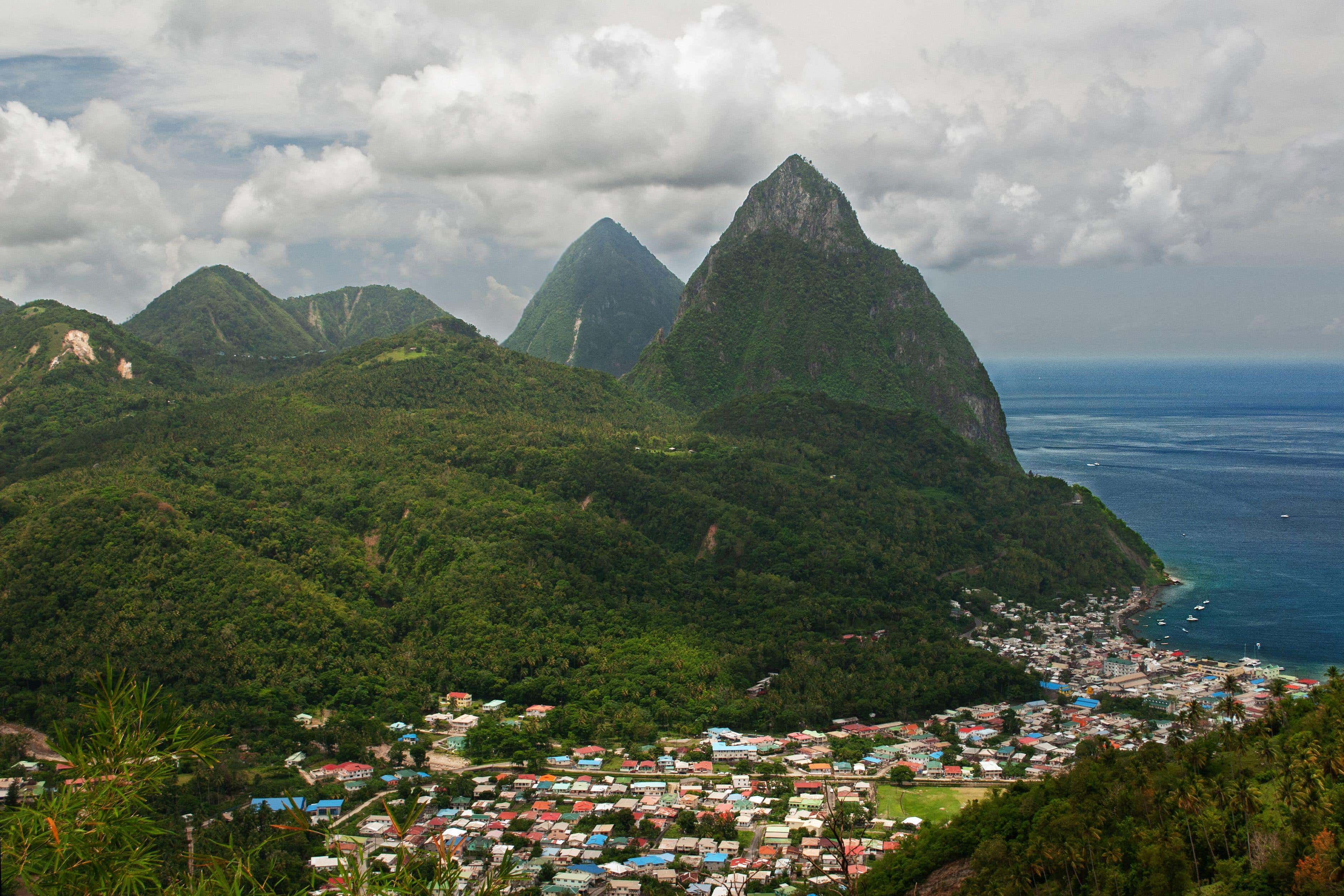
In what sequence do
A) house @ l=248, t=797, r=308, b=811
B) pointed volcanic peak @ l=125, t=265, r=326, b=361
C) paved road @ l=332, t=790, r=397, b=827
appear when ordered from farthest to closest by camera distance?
pointed volcanic peak @ l=125, t=265, r=326, b=361 → house @ l=248, t=797, r=308, b=811 → paved road @ l=332, t=790, r=397, b=827

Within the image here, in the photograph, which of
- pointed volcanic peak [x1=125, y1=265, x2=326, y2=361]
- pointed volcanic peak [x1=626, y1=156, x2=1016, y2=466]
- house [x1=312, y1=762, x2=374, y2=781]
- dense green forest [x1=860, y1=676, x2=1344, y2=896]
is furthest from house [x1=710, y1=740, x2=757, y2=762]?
pointed volcanic peak [x1=125, y1=265, x2=326, y2=361]

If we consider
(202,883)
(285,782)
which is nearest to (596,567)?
(285,782)

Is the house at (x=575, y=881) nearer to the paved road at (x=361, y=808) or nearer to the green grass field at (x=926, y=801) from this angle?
the paved road at (x=361, y=808)

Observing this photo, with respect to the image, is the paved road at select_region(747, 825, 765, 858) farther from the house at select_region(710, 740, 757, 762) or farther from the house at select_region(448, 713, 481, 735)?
the house at select_region(448, 713, 481, 735)

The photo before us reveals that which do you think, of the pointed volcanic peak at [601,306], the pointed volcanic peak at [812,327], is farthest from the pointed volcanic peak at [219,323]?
the pointed volcanic peak at [812,327]

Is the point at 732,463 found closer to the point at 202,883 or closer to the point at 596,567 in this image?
the point at 596,567

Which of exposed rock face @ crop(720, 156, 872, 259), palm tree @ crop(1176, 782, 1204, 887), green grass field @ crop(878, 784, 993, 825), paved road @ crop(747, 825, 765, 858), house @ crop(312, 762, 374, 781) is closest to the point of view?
palm tree @ crop(1176, 782, 1204, 887)

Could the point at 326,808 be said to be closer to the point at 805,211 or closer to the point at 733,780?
the point at 733,780
